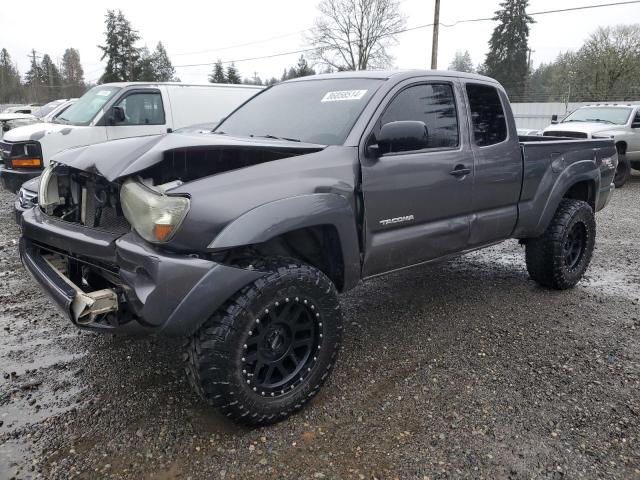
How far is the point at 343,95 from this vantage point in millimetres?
3283

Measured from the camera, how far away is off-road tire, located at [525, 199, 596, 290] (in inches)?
173

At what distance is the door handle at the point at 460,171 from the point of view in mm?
3411

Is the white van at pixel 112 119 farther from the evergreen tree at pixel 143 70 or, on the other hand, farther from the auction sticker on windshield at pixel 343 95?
the evergreen tree at pixel 143 70

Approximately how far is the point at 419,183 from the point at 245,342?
1546mm

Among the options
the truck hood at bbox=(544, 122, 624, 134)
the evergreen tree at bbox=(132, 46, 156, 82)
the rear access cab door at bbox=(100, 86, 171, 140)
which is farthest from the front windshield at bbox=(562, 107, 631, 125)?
the evergreen tree at bbox=(132, 46, 156, 82)

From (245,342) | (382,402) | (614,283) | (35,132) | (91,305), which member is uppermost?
(35,132)

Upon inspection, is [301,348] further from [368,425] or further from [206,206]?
[206,206]

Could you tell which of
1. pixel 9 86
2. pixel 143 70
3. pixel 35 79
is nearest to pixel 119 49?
pixel 143 70

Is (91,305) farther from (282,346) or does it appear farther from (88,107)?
(88,107)

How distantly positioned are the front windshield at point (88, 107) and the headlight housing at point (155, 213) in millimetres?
5826

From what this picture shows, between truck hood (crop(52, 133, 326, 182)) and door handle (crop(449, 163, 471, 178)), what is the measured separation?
1135 mm

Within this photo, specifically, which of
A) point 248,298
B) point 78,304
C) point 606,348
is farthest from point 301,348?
point 606,348

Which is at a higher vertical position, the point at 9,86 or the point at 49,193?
the point at 9,86

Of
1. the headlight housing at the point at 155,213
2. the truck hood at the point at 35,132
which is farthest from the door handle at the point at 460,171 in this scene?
the truck hood at the point at 35,132
